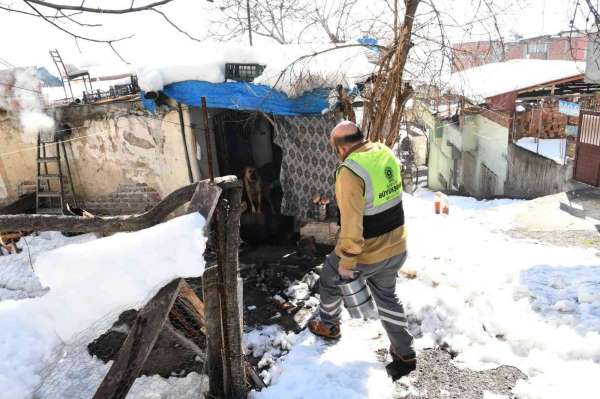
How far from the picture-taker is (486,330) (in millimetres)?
3555

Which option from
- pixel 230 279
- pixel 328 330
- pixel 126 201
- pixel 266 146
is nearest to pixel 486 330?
pixel 328 330

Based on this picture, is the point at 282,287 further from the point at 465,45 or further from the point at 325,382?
the point at 465,45

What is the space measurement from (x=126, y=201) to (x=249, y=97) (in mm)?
4114

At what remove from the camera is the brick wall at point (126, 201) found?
7.98 meters

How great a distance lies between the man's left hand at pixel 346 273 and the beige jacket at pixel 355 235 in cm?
5

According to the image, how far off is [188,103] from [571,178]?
1163 centimetres

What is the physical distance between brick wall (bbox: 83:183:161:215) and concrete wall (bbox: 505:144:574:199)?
11.9 m

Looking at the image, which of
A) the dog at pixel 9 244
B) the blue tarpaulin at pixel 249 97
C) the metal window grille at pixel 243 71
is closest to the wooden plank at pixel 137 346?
the blue tarpaulin at pixel 249 97

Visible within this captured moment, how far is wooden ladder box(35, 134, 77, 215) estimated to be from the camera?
8.52 m

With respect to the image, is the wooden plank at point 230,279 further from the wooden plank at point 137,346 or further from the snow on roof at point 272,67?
the snow on roof at point 272,67

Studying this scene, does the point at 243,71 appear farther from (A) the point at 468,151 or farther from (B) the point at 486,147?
(A) the point at 468,151

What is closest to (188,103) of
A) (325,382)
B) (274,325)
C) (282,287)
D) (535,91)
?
(282,287)

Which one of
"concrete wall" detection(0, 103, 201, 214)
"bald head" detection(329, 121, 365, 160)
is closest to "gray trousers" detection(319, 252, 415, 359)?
"bald head" detection(329, 121, 365, 160)

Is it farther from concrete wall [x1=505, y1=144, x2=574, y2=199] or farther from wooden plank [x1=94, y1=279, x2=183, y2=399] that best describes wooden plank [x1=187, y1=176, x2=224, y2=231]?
concrete wall [x1=505, y1=144, x2=574, y2=199]
